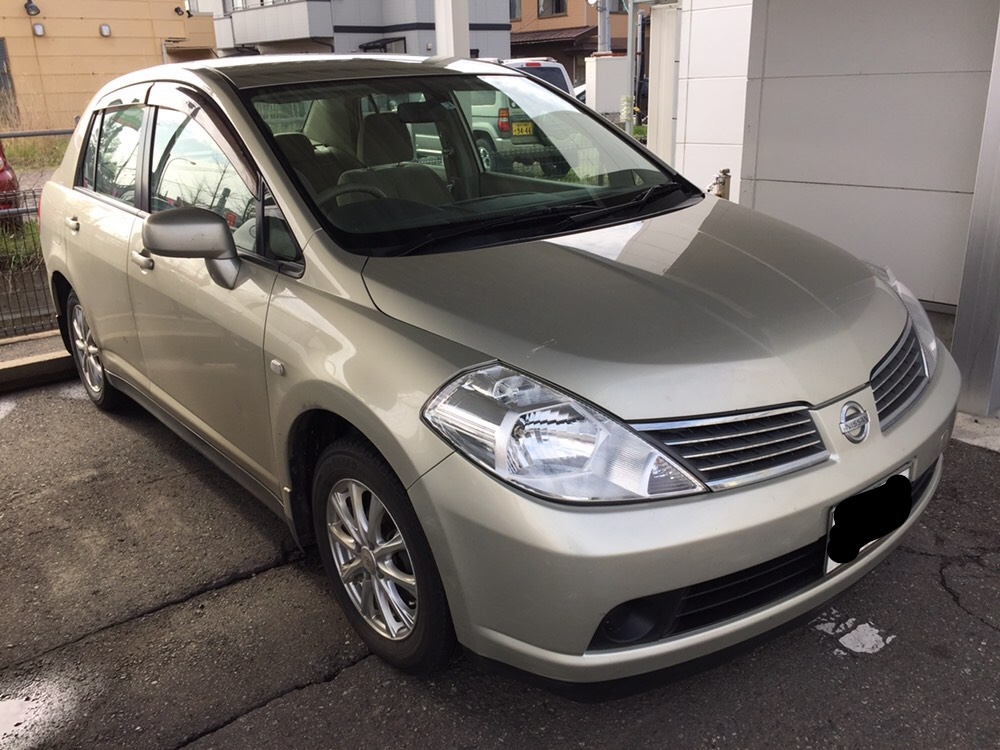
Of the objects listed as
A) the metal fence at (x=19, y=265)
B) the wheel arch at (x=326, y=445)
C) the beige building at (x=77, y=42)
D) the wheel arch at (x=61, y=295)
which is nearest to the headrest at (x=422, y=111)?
the wheel arch at (x=326, y=445)

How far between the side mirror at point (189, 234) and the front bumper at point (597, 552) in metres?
1.06

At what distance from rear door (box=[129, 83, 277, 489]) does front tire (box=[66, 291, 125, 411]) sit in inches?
37.1

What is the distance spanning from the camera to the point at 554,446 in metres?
1.94

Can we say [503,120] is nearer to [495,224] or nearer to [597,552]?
[495,224]

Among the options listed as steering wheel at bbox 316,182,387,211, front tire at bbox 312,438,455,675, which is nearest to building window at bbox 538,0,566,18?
steering wheel at bbox 316,182,387,211

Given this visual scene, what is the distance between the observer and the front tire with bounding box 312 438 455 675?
→ 216cm

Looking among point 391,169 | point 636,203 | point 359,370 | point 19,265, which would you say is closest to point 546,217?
point 636,203

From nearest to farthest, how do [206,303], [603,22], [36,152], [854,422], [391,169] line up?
[854,422], [206,303], [391,169], [36,152], [603,22]

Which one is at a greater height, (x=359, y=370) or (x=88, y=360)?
(x=359, y=370)

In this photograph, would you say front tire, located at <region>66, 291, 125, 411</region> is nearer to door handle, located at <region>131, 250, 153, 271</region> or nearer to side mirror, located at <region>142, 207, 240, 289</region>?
door handle, located at <region>131, 250, 153, 271</region>

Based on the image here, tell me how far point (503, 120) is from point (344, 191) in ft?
3.35

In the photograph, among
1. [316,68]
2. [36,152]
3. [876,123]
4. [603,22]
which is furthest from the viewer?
[603,22]

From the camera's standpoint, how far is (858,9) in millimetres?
4730

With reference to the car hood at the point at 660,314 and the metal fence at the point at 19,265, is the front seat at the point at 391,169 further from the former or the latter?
the metal fence at the point at 19,265
